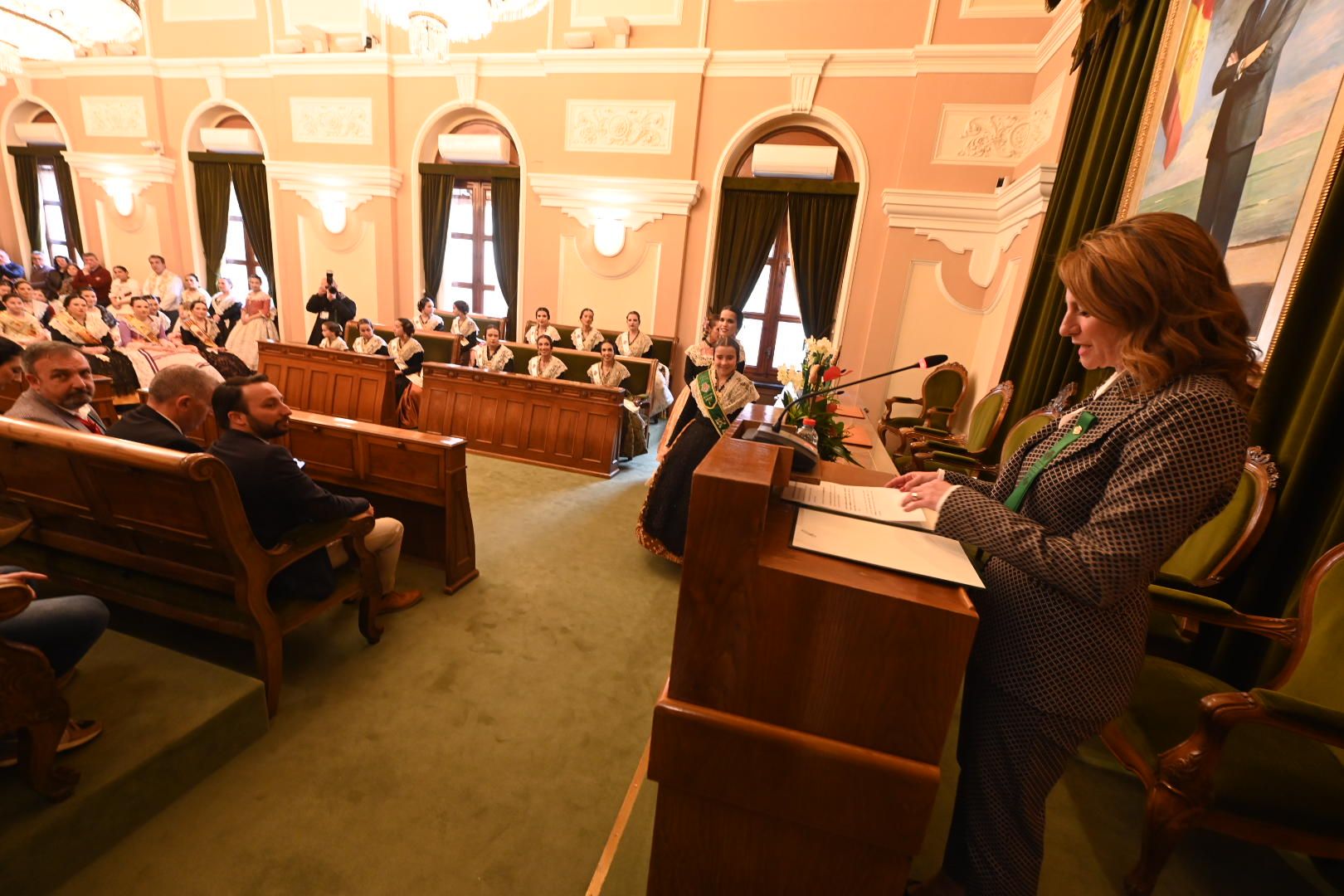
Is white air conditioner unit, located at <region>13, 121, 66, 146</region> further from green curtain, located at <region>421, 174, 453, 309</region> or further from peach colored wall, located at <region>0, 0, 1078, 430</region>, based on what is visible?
green curtain, located at <region>421, 174, 453, 309</region>

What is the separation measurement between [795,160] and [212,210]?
28.0 feet

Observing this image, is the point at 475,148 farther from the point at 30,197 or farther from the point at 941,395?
the point at 30,197

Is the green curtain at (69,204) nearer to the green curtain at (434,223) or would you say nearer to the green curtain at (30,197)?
the green curtain at (30,197)

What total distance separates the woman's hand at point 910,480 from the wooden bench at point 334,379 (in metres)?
4.91

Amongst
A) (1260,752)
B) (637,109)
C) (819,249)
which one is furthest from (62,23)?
(1260,752)

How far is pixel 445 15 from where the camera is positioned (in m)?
4.27

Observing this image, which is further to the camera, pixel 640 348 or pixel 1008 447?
pixel 640 348

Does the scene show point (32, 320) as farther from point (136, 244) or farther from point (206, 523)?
point (206, 523)

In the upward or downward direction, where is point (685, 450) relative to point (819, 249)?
downward

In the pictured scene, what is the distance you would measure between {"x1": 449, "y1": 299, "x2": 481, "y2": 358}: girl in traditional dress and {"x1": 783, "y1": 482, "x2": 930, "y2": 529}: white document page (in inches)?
232

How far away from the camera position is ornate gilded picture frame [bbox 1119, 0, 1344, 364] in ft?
5.69

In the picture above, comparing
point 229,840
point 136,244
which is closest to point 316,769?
point 229,840

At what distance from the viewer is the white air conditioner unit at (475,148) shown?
6.79 metres

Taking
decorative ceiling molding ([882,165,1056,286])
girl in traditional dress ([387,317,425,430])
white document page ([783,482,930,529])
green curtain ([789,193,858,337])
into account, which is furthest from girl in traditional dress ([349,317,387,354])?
white document page ([783,482,930,529])
